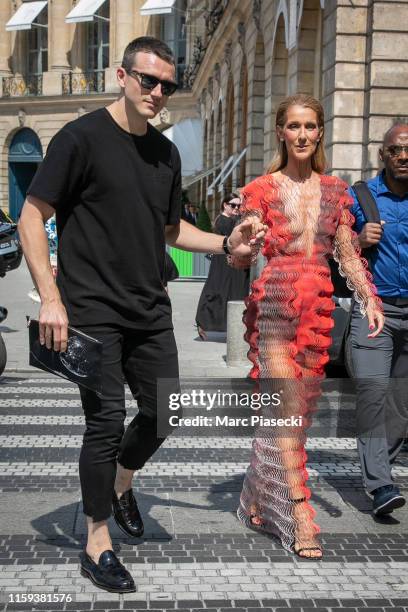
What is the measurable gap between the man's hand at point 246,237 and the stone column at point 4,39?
5032cm

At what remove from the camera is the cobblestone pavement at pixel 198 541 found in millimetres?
3480

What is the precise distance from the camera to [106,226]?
358 centimetres

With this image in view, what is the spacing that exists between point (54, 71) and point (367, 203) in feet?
156

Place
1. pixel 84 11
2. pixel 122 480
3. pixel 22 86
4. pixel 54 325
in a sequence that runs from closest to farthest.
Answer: pixel 54 325, pixel 122 480, pixel 84 11, pixel 22 86

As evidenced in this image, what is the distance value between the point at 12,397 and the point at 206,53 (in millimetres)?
28185

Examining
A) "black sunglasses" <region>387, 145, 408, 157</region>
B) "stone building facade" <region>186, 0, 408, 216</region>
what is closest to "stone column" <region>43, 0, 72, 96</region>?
"stone building facade" <region>186, 0, 408, 216</region>

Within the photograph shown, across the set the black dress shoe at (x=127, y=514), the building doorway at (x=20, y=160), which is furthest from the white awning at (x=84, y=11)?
the black dress shoe at (x=127, y=514)

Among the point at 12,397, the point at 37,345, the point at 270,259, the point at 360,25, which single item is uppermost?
the point at 360,25

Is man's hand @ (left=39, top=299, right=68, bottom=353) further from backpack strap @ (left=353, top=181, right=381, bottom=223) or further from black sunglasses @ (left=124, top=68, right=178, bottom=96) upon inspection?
backpack strap @ (left=353, top=181, right=381, bottom=223)

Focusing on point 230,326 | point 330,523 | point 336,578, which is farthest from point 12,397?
point 336,578

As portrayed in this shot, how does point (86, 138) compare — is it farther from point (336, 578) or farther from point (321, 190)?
point (336, 578)

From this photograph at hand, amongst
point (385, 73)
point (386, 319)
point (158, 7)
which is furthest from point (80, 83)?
point (386, 319)

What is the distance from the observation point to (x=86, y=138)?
11.6 feet

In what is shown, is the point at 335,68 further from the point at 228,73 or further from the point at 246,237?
the point at 228,73
